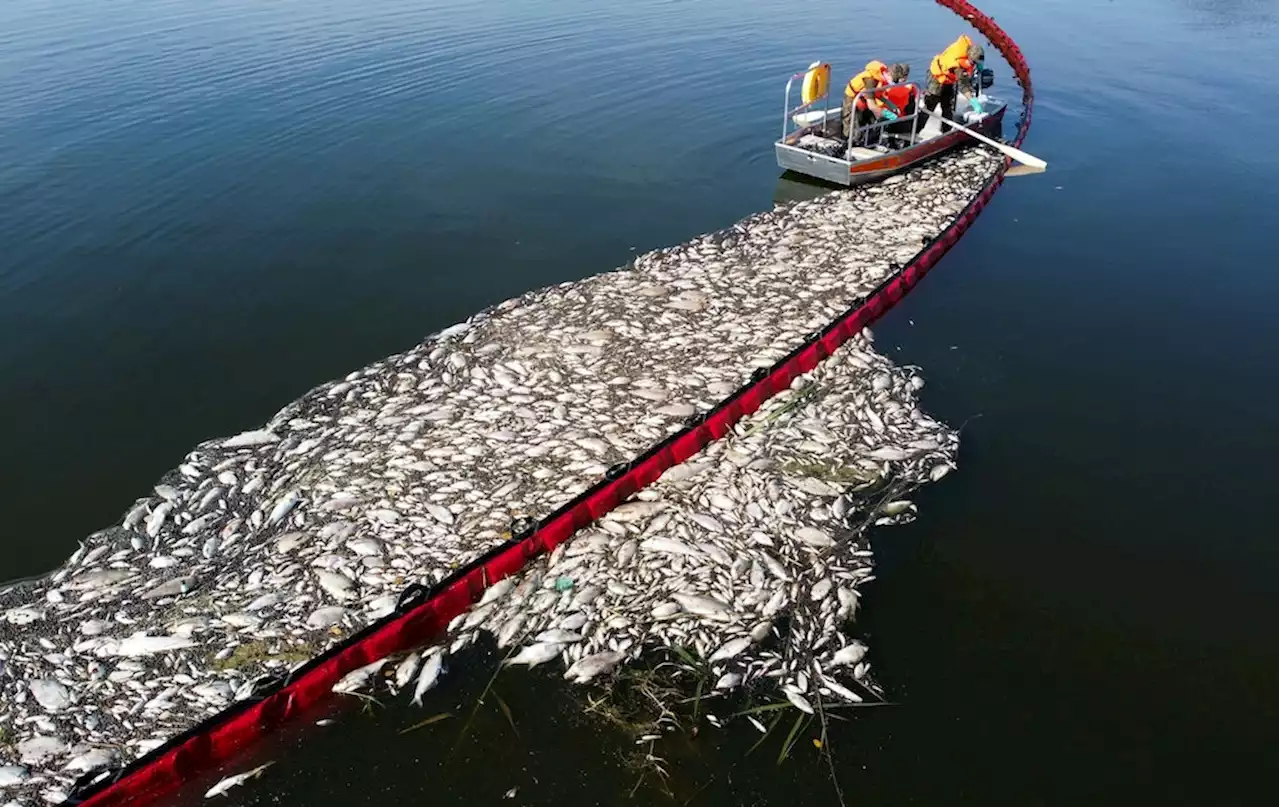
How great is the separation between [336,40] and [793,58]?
15.8 meters

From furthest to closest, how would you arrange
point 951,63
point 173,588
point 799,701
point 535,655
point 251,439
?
point 951,63 → point 251,439 → point 173,588 → point 535,655 → point 799,701

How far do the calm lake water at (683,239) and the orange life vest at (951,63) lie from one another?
2.93 meters

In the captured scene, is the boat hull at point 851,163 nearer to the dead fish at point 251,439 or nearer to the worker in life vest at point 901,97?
the worker in life vest at point 901,97

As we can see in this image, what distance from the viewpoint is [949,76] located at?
734 inches

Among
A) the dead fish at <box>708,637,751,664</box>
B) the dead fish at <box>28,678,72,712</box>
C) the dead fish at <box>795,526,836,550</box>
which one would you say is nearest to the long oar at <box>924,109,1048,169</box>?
the dead fish at <box>795,526,836,550</box>

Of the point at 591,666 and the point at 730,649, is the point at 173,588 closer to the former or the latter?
the point at 591,666

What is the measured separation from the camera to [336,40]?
28641 millimetres

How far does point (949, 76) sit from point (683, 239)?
25.7 ft

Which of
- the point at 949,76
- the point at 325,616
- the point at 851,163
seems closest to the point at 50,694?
the point at 325,616

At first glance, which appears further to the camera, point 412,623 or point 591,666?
point 412,623

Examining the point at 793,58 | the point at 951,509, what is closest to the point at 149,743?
the point at 951,509

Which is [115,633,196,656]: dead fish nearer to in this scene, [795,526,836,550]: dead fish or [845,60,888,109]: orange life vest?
[795,526,836,550]: dead fish

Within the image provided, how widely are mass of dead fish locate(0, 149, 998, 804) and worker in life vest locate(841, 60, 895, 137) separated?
264 inches

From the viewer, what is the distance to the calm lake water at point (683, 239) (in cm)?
716
